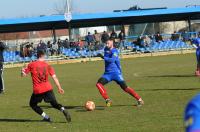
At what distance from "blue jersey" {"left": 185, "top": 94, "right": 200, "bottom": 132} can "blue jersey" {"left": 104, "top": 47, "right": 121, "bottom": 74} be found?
10531 millimetres

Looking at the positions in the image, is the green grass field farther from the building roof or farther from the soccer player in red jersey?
the building roof

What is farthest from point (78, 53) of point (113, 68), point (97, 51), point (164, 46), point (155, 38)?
point (113, 68)

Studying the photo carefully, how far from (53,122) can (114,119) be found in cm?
131

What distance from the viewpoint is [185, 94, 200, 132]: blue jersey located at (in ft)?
7.05

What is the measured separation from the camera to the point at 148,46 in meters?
44.1

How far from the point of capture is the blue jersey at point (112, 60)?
41.8ft

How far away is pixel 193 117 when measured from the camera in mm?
2156

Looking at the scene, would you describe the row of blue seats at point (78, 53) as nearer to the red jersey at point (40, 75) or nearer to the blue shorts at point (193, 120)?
the red jersey at point (40, 75)

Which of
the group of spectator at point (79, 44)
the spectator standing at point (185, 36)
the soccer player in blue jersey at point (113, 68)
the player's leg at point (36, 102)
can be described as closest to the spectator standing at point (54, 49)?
the group of spectator at point (79, 44)

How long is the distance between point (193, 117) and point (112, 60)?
34.8ft

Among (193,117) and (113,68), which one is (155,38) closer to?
(113,68)

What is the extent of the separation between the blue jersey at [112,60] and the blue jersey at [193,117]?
10.5 m

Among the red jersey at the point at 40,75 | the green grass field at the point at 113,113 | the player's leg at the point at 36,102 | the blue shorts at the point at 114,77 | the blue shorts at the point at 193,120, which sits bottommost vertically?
the green grass field at the point at 113,113

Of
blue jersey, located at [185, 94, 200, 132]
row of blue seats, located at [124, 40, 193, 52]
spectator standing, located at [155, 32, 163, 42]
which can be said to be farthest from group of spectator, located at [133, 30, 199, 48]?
blue jersey, located at [185, 94, 200, 132]
